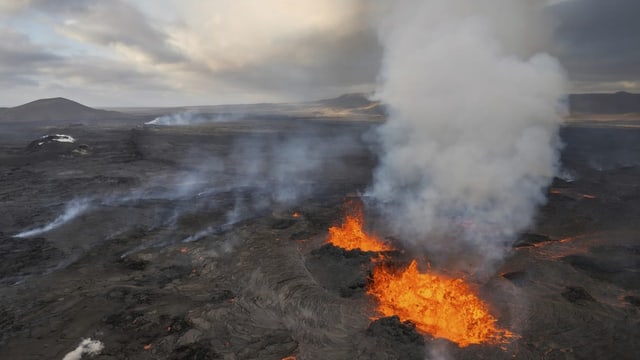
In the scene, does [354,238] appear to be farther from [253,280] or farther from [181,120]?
[181,120]

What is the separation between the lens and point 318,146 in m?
61.3

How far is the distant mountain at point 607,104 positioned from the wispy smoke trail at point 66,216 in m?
207

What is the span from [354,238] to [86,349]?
9886 millimetres

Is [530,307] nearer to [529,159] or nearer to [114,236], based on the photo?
[529,159]

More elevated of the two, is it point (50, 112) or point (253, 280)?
point (50, 112)

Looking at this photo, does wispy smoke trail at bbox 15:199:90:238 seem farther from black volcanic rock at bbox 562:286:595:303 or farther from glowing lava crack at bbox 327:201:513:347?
black volcanic rock at bbox 562:286:595:303

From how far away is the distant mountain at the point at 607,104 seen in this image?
18300 cm

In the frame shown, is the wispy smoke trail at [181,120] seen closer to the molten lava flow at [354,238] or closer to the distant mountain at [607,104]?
the molten lava flow at [354,238]

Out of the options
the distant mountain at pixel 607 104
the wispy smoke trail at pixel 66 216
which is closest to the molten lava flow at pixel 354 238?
the wispy smoke trail at pixel 66 216

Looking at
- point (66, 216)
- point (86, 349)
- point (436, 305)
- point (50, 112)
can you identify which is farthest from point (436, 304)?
point (50, 112)

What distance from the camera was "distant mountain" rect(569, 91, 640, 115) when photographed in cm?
18300

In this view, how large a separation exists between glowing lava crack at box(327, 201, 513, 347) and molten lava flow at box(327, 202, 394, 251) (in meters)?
2.09

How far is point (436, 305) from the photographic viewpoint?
11125mm

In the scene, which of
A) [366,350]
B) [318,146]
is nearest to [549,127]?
[366,350]
